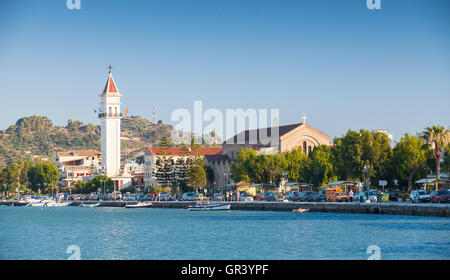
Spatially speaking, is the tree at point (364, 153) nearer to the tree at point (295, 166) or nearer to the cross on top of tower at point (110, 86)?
the tree at point (295, 166)

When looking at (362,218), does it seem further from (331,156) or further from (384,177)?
(331,156)

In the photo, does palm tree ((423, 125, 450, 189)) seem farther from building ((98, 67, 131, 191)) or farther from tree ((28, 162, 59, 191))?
tree ((28, 162, 59, 191))

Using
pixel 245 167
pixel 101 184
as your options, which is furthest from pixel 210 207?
pixel 101 184

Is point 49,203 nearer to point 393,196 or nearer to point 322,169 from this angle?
point 322,169

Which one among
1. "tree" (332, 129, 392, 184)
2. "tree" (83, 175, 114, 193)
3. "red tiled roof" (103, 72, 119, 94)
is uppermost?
"red tiled roof" (103, 72, 119, 94)

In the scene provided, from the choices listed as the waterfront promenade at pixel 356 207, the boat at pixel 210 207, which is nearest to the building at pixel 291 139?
the waterfront promenade at pixel 356 207

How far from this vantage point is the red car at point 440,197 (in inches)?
2324

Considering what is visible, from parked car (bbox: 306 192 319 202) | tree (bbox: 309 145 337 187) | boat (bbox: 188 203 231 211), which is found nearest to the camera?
parked car (bbox: 306 192 319 202)

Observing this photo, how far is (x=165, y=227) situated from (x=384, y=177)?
29.6 meters

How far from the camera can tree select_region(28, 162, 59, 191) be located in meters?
158

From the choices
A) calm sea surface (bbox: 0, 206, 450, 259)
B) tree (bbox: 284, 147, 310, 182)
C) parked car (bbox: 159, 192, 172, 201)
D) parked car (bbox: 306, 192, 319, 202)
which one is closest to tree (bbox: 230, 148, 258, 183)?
tree (bbox: 284, 147, 310, 182)

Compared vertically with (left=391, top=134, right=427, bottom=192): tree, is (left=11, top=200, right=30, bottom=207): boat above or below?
below

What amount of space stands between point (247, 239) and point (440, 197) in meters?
22.4

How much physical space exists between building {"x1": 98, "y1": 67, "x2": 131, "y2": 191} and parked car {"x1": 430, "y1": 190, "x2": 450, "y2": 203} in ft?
326
